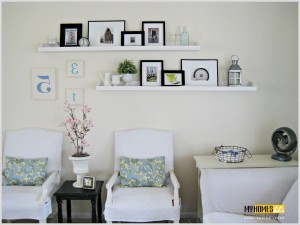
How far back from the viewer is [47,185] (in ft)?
9.14

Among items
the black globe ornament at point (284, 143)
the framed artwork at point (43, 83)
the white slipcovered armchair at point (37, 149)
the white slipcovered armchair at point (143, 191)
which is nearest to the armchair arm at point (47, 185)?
the white slipcovered armchair at point (37, 149)

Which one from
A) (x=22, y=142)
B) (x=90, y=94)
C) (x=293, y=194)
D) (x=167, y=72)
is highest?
(x=167, y=72)

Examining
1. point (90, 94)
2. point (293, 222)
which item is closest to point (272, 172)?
point (293, 222)

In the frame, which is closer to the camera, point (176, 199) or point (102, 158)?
point (176, 199)

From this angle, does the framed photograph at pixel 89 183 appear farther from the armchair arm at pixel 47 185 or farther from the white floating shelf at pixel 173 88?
the white floating shelf at pixel 173 88

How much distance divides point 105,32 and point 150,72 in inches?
23.6

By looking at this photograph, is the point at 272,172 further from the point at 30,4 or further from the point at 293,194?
the point at 30,4

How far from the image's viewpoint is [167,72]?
10.4 ft

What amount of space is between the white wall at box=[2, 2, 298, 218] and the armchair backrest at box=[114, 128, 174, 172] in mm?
145

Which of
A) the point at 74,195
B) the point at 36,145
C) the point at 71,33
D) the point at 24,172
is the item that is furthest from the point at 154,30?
the point at 24,172

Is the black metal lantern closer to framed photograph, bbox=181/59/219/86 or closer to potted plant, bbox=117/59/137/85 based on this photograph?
framed photograph, bbox=181/59/219/86

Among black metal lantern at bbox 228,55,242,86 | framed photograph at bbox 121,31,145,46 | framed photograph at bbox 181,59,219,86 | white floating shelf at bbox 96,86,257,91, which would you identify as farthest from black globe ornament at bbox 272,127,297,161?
framed photograph at bbox 121,31,145,46

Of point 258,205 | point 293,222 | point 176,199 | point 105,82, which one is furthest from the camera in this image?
point 105,82

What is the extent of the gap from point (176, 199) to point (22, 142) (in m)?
1.61
